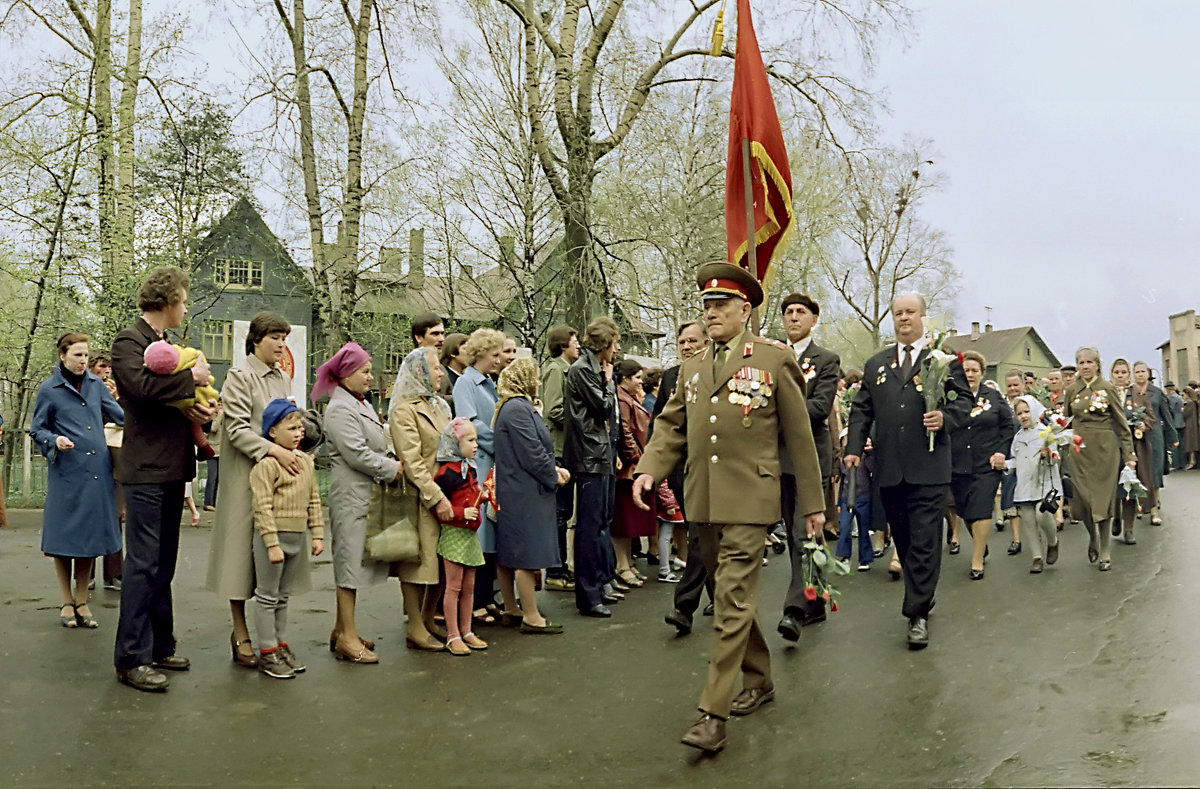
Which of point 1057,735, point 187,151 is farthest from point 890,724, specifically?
point 187,151

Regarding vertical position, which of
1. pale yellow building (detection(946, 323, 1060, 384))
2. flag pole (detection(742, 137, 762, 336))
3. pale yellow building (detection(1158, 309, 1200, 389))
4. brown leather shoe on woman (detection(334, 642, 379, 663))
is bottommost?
brown leather shoe on woman (detection(334, 642, 379, 663))

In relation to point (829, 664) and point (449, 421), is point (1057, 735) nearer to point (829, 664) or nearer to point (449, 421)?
point (829, 664)

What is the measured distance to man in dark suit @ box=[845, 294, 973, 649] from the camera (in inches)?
275

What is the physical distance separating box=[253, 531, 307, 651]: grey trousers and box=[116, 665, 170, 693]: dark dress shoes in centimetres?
59

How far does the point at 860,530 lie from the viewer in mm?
10625

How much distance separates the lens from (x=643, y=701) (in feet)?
19.0

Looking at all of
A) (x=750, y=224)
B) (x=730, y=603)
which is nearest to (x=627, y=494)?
(x=750, y=224)

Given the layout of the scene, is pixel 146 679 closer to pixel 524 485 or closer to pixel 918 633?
pixel 524 485

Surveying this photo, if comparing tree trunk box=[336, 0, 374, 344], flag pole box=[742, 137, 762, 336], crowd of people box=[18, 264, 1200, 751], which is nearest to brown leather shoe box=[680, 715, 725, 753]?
crowd of people box=[18, 264, 1200, 751]

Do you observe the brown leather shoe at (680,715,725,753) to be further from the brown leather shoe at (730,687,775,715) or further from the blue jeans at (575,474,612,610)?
the blue jeans at (575,474,612,610)

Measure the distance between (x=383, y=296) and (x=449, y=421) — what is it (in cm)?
2428

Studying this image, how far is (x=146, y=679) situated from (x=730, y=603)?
333cm

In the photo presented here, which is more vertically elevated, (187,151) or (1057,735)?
(187,151)

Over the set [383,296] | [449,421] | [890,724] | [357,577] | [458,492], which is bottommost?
[890,724]
